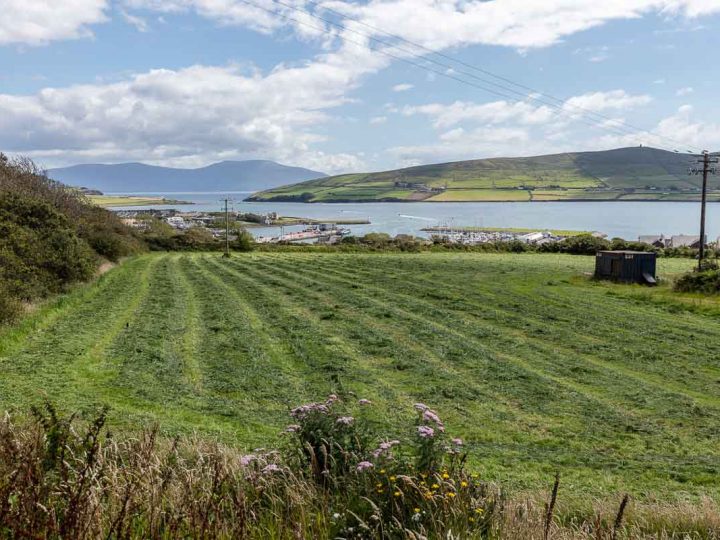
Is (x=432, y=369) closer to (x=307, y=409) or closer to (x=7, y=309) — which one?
(x=307, y=409)

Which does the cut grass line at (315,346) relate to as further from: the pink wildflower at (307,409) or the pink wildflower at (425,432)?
the pink wildflower at (425,432)

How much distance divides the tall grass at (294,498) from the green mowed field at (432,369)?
9.91ft

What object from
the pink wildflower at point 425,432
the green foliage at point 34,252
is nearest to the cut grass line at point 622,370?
the pink wildflower at point 425,432

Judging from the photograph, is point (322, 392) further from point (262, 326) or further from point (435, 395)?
point (262, 326)

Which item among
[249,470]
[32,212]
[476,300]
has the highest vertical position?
[32,212]

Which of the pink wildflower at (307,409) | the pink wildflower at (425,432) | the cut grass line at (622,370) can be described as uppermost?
the pink wildflower at (425,432)

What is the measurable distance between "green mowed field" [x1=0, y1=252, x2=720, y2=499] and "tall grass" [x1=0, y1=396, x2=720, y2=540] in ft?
9.91

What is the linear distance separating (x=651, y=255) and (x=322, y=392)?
27.8 metres

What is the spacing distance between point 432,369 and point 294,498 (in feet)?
32.0

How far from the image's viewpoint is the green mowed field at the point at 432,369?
30.3ft

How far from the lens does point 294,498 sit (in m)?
4.66

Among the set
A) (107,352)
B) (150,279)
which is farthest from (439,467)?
(150,279)

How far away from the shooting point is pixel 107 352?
1512 centimetres

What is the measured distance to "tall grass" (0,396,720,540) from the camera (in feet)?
12.4
